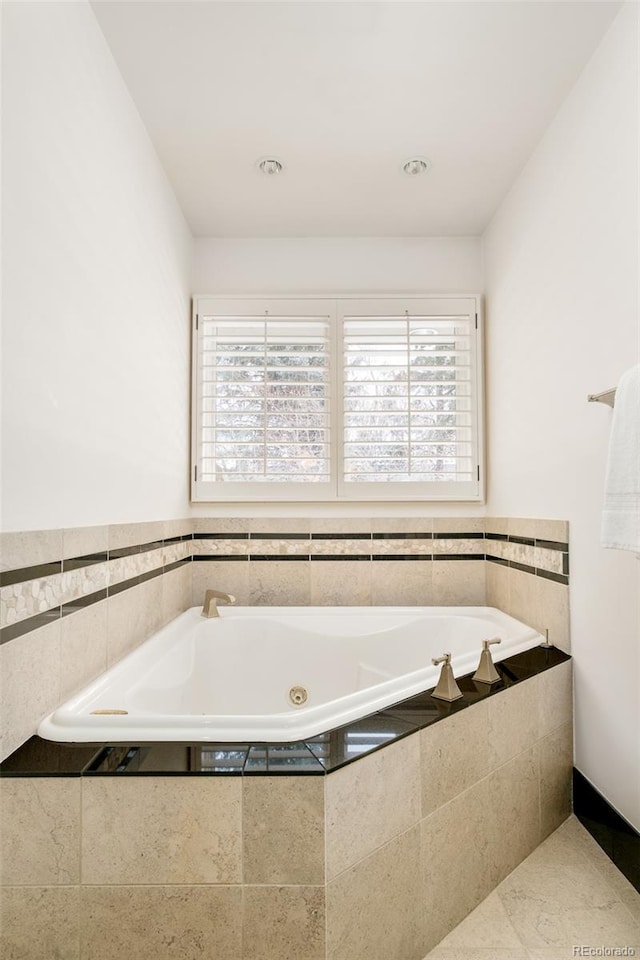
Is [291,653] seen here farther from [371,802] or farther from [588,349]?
[588,349]

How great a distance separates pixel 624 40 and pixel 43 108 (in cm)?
163

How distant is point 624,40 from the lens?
160cm

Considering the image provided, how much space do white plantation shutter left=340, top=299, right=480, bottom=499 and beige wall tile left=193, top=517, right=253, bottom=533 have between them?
1.77ft

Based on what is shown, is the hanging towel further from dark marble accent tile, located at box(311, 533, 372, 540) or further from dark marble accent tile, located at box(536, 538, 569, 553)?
dark marble accent tile, located at box(311, 533, 372, 540)

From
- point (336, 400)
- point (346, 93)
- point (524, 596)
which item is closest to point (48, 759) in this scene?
point (524, 596)

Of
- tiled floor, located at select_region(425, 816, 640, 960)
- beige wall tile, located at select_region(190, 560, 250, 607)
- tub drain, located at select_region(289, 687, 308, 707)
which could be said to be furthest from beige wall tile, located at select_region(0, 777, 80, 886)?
beige wall tile, located at select_region(190, 560, 250, 607)

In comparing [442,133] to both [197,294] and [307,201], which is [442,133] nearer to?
[307,201]

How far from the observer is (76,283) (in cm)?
150

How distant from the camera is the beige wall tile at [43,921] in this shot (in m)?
1.11

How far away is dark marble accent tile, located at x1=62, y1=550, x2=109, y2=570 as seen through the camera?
4.72ft

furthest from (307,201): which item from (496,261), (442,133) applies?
(496,261)

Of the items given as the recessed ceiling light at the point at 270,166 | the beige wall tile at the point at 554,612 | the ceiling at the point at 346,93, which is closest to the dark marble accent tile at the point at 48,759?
the beige wall tile at the point at 554,612

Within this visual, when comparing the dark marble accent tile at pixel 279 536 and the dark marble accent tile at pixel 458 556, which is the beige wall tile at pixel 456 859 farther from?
the dark marble accent tile at pixel 279 536

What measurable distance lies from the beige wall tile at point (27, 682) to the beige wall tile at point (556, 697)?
1459 millimetres
